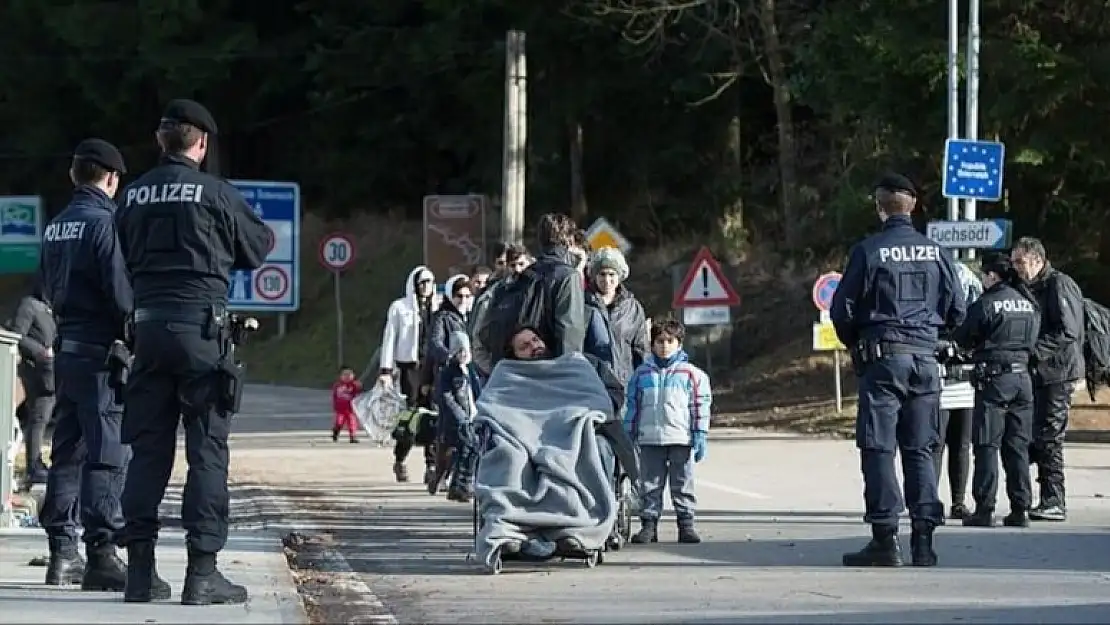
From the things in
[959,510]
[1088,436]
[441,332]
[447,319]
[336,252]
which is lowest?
[959,510]

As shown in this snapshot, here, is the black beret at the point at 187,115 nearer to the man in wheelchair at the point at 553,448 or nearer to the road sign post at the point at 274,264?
the man in wheelchair at the point at 553,448

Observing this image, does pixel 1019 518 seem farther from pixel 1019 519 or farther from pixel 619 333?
pixel 619 333

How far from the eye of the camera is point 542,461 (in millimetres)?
10977

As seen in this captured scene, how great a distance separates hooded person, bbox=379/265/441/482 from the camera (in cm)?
1697

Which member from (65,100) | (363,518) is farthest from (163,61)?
(363,518)

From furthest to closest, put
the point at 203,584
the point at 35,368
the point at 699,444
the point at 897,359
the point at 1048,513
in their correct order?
the point at 35,368 < the point at 1048,513 < the point at 699,444 < the point at 897,359 < the point at 203,584

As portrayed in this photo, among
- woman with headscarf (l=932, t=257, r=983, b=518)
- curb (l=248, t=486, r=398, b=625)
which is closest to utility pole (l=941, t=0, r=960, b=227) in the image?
woman with headscarf (l=932, t=257, r=983, b=518)

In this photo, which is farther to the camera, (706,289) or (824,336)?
(706,289)

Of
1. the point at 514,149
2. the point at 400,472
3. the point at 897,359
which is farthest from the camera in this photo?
the point at 514,149

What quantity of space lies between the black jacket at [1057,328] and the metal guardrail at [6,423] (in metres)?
6.77

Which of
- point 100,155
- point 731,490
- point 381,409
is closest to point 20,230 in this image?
point 381,409

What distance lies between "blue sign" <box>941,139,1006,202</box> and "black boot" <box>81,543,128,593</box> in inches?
530

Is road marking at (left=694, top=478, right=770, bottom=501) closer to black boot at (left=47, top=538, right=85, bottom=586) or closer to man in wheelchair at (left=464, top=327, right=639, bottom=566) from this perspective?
man in wheelchair at (left=464, top=327, right=639, bottom=566)

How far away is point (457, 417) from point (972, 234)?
6.86 meters
